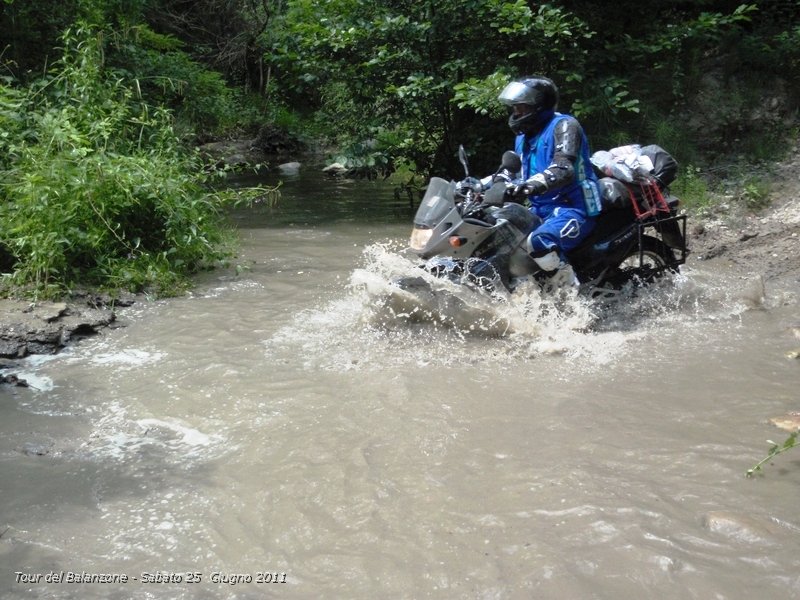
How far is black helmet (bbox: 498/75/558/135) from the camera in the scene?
5590mm

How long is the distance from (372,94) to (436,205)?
18.6 ft

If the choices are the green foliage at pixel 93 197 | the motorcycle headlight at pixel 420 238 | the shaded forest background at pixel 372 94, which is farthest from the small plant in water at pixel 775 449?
the shaded forest background at pixel 372 94

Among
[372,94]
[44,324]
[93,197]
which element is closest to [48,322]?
[44,324]

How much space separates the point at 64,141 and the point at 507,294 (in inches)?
171

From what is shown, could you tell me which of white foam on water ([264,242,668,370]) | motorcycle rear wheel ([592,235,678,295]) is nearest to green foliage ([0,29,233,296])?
white foam on water ([264,242,668,370])

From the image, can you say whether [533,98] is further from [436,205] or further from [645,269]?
[645,269]

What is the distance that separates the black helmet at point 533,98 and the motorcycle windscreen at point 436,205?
2.67 feet

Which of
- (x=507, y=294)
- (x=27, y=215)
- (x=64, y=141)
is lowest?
(x=507, y=294)

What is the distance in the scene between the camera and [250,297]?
6.68 metres

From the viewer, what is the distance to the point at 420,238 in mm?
5348

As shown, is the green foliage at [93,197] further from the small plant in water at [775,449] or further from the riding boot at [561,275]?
the small plant in water at [775,449]

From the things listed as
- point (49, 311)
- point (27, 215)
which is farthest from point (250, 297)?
point (27, 215)

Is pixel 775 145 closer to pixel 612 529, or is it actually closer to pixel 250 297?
pixel 250 297

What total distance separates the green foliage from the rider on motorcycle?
3.22 m
